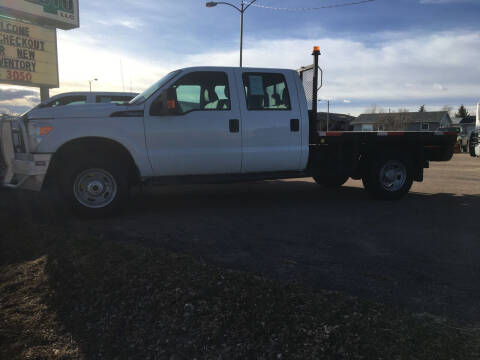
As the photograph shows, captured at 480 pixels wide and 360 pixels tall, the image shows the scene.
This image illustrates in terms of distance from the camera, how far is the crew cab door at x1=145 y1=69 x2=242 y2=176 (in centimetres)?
529

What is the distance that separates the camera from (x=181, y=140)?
5.40m

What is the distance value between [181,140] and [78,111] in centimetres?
143

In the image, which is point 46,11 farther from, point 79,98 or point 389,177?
point 389,177

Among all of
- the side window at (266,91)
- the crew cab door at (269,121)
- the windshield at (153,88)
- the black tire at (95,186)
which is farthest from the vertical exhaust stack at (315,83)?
the black tire at (95,186)

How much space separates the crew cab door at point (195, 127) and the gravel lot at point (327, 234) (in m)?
0.77

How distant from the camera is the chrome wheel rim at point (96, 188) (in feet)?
16.7

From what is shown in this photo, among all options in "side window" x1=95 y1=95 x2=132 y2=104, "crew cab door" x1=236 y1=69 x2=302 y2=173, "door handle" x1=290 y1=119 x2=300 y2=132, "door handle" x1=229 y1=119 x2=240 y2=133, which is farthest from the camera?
"side window" x1=95 y1=95 x2=132 y2=104

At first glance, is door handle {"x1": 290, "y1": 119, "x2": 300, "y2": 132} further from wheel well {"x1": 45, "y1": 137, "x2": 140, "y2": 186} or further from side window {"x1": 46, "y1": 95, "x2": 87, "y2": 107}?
side window {"x1": 46, "y1": 95, "x2": 87, "y2": 107}

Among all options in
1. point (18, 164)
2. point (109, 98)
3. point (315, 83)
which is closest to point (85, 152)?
point (18, 164)

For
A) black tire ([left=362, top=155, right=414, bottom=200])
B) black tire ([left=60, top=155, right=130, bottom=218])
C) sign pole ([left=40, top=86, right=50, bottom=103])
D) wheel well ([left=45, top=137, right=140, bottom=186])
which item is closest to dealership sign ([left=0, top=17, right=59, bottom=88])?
sign pole ([left=40, top=86, right=50, bottom=103])

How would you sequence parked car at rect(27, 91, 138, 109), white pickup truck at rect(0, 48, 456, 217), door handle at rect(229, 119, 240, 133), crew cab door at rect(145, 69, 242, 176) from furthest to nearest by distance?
parked car at rect(27, 91, 138, 109) → door handle at rect(229, 119, 240, 133) → crew cab door at rect(145, 69, 242, 176) → white pickup truck at rect(0, 48, 456, 217)

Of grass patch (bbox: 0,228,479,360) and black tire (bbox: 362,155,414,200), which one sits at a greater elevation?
black tire (bbox: 362,155,414,200)

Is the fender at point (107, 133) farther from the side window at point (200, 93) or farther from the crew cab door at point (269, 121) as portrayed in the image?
the crew cab door at point (269, 121)

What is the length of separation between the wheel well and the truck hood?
34 cm
